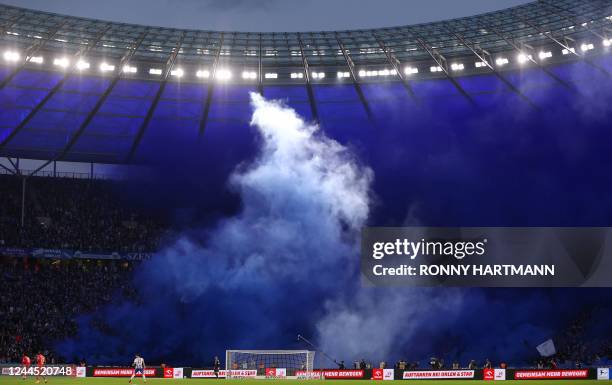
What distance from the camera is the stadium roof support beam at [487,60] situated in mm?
48719

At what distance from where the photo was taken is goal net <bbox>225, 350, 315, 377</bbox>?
4272 centimetres

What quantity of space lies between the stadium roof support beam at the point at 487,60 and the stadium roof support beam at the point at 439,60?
2022 millimetres

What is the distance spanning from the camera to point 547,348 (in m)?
47.8

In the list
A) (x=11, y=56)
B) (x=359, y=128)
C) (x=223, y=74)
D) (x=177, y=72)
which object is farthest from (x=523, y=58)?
(x=11, y=56)

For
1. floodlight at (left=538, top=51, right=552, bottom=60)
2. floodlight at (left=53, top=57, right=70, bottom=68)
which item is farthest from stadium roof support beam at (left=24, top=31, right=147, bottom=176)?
floodlight at (left=538, top=51, right=552, bottom=60)

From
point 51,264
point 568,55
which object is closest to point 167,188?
point 51,264

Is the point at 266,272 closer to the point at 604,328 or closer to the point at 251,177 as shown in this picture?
the point at 251,177

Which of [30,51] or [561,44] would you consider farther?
[30,51]

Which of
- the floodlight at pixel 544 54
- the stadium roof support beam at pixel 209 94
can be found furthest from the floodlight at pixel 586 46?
the stadium roof support beam at pixel 209 94

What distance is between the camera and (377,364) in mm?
49125

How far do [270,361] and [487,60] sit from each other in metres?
24.3

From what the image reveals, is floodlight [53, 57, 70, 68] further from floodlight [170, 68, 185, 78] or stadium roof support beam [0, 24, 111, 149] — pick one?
floodlight [170, 68, 185, 78]

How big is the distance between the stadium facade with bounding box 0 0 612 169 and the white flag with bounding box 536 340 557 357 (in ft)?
53.0

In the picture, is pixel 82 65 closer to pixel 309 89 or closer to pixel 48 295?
pixel 309 89
